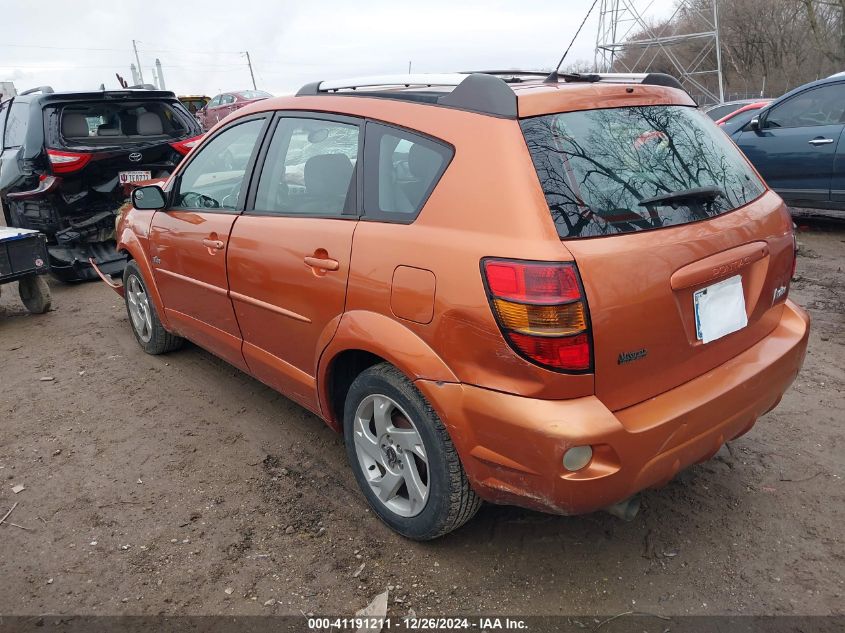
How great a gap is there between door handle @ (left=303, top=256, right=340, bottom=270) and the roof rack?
0.71 metres

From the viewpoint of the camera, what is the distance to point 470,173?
217 cm

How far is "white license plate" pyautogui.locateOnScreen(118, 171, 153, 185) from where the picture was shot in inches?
264

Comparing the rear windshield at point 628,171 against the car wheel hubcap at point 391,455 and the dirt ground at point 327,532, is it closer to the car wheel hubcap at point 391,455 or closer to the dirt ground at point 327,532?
the car wheel hubcap at point 391,455

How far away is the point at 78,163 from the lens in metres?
6.34

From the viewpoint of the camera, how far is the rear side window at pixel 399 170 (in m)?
2.30

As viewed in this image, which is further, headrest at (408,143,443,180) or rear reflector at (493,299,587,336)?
headrest at (408,143,443,180)

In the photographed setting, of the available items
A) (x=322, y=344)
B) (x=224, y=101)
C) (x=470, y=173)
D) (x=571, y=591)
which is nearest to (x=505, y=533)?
(x=571, y=591)

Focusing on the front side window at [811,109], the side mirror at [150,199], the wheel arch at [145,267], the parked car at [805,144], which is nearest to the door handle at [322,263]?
the side mirror at [150,199]

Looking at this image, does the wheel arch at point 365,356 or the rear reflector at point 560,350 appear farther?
the wheel arch at point 365,356

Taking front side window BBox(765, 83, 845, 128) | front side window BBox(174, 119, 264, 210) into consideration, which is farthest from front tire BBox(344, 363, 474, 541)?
front side window BBox(765, 83, 845, 128)

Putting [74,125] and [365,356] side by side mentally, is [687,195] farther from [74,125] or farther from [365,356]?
[74,125]

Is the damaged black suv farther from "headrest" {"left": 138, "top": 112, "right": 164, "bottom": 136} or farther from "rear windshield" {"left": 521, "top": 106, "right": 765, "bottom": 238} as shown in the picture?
"rear windshield" {"left": 521, "top": 106, "right": 765, "bottom": 238}

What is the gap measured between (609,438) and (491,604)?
2.64 feet

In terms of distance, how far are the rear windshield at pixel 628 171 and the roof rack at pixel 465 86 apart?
138mm
